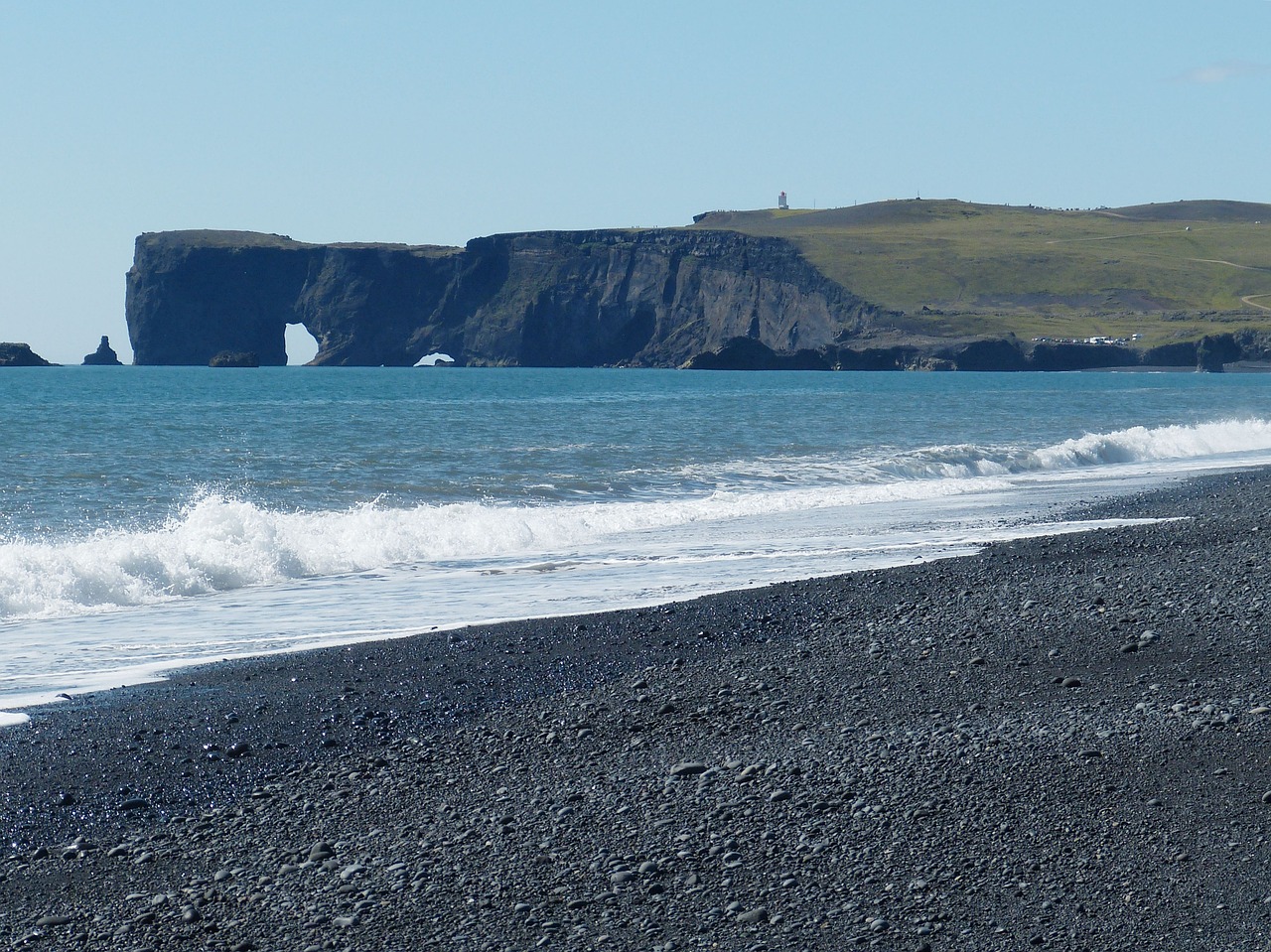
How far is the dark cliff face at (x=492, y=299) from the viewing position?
534ft

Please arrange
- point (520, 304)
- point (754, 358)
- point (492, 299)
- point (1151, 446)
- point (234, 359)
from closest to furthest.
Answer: point (1151, 446)
point (754, 358)
point (520, 304)
point (492, 299)
point (234, 359)

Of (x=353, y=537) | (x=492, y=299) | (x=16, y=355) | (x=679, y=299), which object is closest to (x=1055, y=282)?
(x=679, y=299)

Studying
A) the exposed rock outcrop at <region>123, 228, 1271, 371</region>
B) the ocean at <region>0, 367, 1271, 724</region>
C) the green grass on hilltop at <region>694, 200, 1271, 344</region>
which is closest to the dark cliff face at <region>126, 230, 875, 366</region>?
the exposed rock outcrop at <region>123, 228, 1271, 371</region>

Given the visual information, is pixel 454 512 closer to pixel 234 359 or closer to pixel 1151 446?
pixel 1151 446

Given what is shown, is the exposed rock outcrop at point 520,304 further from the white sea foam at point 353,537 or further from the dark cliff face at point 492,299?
the white sea foam at point 353,537

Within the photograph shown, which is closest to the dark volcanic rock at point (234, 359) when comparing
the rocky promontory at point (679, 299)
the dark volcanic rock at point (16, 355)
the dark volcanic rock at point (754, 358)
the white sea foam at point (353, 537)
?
the rocky promontory at point (679, 299)

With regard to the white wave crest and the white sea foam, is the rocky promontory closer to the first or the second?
the white wave crest

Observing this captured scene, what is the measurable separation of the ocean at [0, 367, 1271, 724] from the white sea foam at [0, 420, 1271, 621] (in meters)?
0.04

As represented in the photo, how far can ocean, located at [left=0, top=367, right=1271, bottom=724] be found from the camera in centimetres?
1201

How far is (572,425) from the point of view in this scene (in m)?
47.1

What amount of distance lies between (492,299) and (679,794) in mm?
169202

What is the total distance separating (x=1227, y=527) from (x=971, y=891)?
12.0 m

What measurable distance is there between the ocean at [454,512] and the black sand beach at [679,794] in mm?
1962

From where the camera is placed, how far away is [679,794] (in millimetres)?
6215
